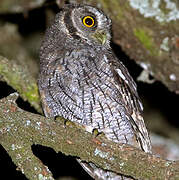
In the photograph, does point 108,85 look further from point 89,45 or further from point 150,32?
point 150,32

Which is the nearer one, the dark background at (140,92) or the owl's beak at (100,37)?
the owl's beak at (100,37)

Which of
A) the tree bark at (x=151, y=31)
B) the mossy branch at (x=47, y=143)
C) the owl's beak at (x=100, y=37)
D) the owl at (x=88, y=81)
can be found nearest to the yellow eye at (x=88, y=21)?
the owl at (x=88, y=81)

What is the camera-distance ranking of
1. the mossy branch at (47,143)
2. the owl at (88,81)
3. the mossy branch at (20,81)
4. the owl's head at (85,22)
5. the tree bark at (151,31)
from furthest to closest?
1. the tree bark at (151,31)
2. the mossy branch at (20,81)
3. the owl's head at (85,22)
4. the owl at (88,81)
5. the mossy branch at (47,143)

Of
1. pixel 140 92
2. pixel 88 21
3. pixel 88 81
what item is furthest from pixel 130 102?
pixel 140 92

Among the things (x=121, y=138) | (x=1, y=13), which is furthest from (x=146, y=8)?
(x=1, y=13)

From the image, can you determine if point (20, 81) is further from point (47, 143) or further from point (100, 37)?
point (47, 143)

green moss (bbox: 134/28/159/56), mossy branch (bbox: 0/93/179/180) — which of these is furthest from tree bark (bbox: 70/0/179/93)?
mossy branch (bbox: 0/93/179/180)

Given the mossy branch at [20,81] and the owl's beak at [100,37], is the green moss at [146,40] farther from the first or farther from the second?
the mossy branch at [20,81]
